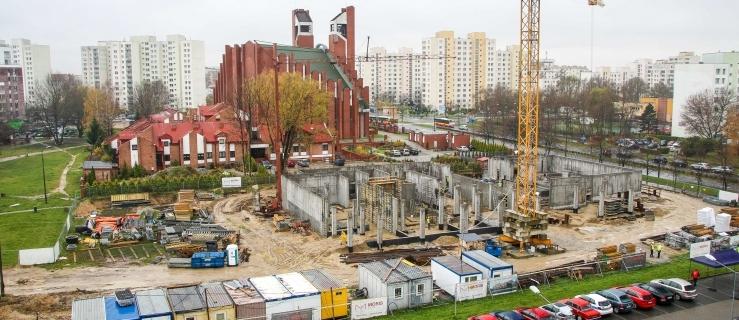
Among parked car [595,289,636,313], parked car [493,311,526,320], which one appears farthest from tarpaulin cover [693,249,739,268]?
parked car [493,311,526,320]

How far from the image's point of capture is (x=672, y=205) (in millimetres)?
39156

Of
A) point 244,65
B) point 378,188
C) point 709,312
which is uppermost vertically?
point 244,65

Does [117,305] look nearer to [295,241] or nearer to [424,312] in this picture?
[424,312]

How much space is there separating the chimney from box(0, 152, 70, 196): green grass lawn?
29742mm

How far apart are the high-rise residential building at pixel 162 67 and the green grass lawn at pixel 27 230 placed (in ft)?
299

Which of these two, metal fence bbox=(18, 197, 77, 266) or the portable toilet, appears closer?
metal fence bbox=(18, 197, 77, 266)

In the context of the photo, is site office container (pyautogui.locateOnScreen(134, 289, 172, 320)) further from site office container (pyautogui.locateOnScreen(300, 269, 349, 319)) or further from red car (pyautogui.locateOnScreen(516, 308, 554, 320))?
red car (pyautogui.locateOnScreen(516, 308, 554, 320))

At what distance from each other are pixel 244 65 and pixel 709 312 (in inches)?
2186

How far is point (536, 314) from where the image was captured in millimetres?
18953

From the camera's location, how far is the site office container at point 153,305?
58.9ft

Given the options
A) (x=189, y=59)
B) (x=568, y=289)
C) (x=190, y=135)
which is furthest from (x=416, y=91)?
(x=568, y=289)

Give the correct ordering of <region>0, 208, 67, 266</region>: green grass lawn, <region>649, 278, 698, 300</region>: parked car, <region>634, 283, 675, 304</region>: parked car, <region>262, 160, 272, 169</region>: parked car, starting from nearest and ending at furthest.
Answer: <region>634, 283, 675, 304</region>: parked car, <region>649, 278, 698, 300</region>: parked car, <region>0, 208, 67, 266</region>: green grass lawn, <region>262, 160, 272, 169</region>: parked car

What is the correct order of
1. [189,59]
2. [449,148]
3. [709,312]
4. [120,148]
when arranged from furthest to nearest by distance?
[189,59] → [449,148] → [120,148] → [709,312]

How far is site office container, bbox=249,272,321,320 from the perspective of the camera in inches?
748
